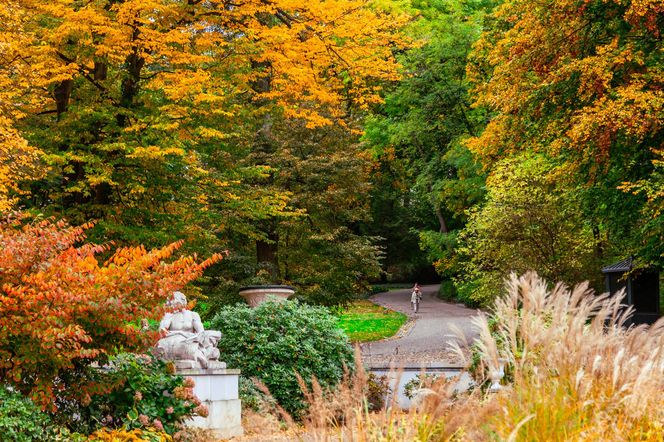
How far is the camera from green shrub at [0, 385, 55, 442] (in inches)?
246

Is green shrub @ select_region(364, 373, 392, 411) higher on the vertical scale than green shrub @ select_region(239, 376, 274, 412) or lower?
lower

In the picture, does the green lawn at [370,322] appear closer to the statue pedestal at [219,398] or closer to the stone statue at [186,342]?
the statue pedestal at [219,398]

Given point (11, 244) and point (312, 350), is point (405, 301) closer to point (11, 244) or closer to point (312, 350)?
point (312, 350)

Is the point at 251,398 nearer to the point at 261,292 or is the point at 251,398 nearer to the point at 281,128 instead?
the point at 261,292

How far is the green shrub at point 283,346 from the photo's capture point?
1241 centimetres

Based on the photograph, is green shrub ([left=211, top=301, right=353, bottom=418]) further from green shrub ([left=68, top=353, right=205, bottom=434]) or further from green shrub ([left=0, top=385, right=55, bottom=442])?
green shrub ([left=0, top=385, right=55, bottom=442])

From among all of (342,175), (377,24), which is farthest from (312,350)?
(342,175)

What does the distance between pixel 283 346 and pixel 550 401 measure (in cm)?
844

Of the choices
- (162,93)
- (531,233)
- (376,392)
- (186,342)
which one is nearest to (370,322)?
(531,233)

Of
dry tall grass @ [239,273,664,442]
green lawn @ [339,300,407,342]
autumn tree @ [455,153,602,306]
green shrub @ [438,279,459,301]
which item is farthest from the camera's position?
green shrub @ [438,279,459,301]

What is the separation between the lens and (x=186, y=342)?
10617 millimetres

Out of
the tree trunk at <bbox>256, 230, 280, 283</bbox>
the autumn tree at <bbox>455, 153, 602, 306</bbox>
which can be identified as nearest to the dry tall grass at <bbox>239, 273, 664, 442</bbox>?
the tree trunk at <bbox>256, 230, 280, 283</bbox>

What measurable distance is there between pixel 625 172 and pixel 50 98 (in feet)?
38.0

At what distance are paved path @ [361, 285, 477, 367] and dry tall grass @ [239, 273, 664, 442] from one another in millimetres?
11065
